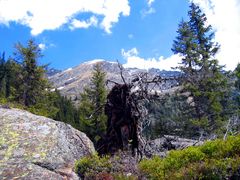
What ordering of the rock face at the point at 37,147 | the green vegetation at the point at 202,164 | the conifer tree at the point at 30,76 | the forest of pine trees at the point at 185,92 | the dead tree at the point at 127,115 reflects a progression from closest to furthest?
the green vegetation at the point at 202,164, the rock face at the point at 37,147, the dead tree at the point at 127,115, the forest of pine trees at the point at 185,92, the conifer tree at the point at 30,76

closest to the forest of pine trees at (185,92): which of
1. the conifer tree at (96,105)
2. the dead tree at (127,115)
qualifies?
the conifer tree at (96,105)

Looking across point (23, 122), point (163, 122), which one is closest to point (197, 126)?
point (163, 122)

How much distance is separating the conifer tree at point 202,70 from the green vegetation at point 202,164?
2531cm

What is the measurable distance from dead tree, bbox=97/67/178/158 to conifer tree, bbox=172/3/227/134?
73.6ft

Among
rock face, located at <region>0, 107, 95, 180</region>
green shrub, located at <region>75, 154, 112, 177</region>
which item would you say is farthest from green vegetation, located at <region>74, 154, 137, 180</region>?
rock face, located at <region>0, 107, 95, 180</region>

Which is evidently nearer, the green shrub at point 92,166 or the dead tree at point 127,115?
the green shrub at point 92,166

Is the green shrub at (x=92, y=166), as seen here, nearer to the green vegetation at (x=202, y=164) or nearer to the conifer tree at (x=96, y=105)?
the green vegetation at (x=202, y=164)

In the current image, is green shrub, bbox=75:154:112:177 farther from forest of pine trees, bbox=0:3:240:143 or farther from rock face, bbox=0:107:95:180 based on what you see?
forest of pine trees, bbox=0:3:240:143

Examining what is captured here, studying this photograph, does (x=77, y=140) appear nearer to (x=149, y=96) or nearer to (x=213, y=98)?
(x=149, y=96)

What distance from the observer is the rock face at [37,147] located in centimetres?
657

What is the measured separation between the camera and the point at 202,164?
17.2 feet

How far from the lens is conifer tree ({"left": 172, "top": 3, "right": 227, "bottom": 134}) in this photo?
107 ft

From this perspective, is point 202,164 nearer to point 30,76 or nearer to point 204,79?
point 204,79

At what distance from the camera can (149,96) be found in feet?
30.6
